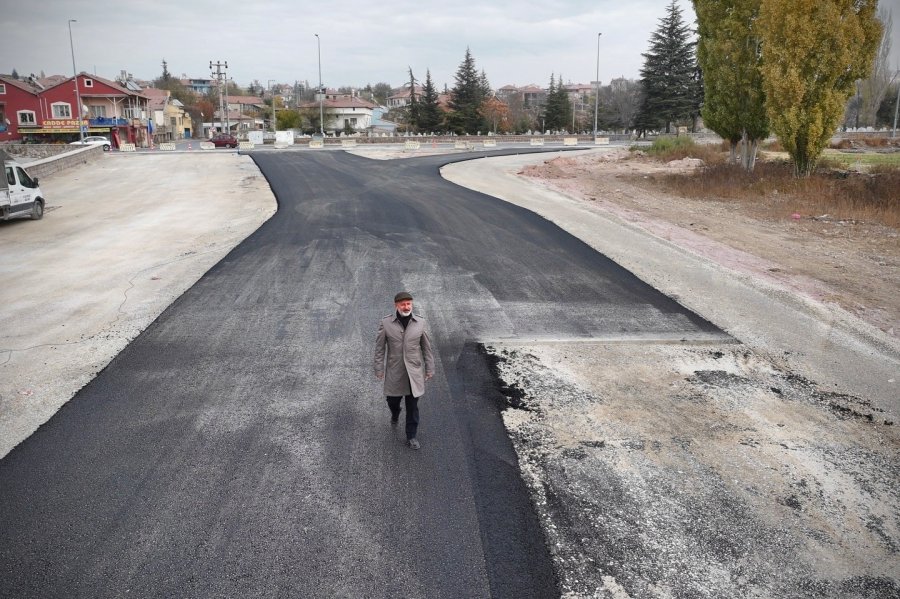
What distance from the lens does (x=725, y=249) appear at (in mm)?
16500

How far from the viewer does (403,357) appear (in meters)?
6.79

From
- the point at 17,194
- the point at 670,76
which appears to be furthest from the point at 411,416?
the point at 670,76

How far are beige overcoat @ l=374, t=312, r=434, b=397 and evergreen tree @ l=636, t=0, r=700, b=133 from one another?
2885 inches

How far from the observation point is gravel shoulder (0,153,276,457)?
28.4ft

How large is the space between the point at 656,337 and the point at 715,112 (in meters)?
24.4

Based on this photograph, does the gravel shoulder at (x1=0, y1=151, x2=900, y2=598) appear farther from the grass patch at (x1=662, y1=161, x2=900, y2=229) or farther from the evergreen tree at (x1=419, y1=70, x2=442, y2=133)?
the evergreen tree at (x1=419, y1=70, x2=442, y2=133)

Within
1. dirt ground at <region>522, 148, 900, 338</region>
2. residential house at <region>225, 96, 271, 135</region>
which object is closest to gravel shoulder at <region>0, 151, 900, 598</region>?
dirt ground at <region>522, 148, 900, 338</region>

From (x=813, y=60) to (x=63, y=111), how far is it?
81.9m

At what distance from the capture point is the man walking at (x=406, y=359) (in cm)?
675

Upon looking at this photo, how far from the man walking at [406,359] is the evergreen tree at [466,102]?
82213mm

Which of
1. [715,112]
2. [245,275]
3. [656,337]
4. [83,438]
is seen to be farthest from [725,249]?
[715,112]

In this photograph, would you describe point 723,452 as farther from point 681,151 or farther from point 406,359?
point 681,151

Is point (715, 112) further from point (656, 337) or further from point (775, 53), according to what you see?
point (656, 337)

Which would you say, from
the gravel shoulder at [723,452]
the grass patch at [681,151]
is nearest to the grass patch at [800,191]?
the gravel shoulder at [723,452]
